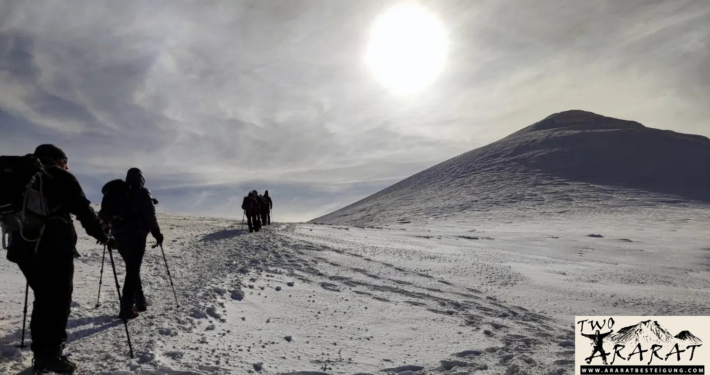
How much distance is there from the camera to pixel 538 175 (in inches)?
3406

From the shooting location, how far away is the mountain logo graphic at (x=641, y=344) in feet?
20.2

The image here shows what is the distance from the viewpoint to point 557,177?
278ft

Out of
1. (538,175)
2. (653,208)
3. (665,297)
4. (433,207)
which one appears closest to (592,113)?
(538,175)

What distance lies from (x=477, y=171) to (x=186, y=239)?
85.1 metres

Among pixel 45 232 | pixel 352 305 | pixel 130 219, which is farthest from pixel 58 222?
pixel 352 305

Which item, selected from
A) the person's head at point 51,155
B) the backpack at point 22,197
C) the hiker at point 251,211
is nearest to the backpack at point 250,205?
the hiker at point 251,211

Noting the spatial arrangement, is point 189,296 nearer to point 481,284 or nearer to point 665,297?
point 481,284

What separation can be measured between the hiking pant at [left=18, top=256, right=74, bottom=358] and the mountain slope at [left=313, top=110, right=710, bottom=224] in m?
54.7

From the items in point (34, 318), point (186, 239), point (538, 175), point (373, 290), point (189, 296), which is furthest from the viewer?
point (538, 175)

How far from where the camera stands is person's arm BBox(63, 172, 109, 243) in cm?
454

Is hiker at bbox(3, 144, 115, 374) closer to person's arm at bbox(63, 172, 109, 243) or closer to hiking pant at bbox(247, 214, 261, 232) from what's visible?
person's arm at bbox(63, 172, 109, 243)

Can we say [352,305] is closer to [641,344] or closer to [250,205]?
[641,344]

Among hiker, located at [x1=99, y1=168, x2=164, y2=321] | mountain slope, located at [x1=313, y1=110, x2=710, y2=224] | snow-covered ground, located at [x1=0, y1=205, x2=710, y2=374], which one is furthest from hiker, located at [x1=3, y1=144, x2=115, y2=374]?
mountain slope, located at [x1=313, y1=110, x2=710, y2=224]

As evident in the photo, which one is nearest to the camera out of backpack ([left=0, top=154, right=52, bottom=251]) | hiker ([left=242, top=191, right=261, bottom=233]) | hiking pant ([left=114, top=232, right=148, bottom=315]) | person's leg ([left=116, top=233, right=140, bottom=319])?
backpack ([left=0, top=154, right=52, bottom=251])
